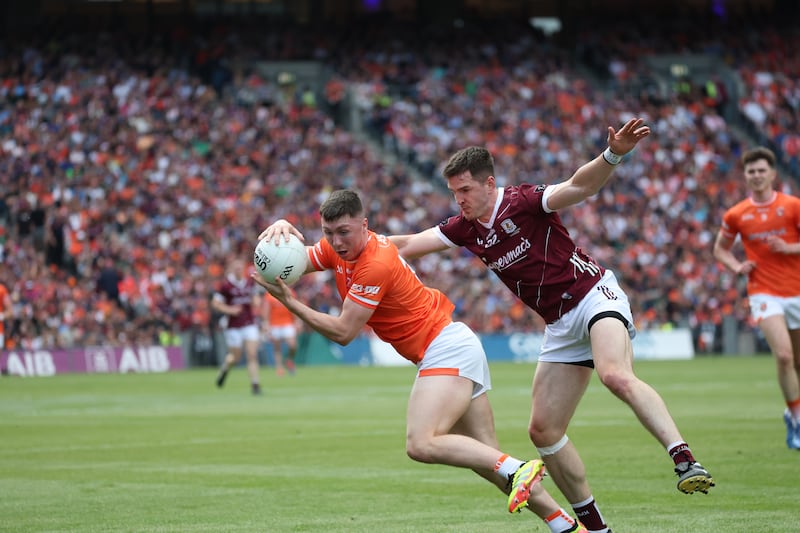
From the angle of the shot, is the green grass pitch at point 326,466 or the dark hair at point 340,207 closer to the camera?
the dark hair at point 340,207

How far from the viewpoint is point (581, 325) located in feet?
28.5

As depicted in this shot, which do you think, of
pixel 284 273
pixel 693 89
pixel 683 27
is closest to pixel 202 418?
pixel 284 273

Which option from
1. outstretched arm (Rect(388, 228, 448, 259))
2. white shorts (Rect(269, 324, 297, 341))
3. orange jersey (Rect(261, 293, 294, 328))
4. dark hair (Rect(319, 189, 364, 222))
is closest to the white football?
dark hair (Rect(319, 189, 364, 222))

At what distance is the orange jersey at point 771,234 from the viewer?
45.9 ft

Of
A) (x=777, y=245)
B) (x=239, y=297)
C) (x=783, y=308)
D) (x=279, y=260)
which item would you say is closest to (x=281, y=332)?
(x=239, y=297)

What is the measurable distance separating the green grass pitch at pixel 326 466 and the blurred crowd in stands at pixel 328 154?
12.1 metres

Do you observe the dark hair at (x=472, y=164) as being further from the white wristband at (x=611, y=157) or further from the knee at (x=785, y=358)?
the knee at (x=785, y=358)

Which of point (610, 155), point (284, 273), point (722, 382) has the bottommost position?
point (722, 382)

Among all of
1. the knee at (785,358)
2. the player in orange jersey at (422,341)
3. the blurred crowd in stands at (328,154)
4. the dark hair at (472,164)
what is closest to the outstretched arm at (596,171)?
the dark hair at (472,164)

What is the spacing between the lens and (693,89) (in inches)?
1901

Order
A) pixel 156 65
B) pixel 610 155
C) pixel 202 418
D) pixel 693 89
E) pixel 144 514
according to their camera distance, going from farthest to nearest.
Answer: pixel 693 89 < pixel 156 65 < pixel 202 418 < pixel 144 514 < pixel 610 155

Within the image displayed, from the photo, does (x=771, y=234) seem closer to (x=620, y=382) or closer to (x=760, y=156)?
(x=760, y=156)

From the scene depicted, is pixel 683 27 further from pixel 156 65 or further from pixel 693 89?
pixel 156 65

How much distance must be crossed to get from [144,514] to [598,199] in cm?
3349
